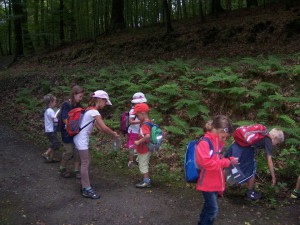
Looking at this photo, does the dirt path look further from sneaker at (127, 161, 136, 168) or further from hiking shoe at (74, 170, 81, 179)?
sneaker at (127, 161, 136, 168)

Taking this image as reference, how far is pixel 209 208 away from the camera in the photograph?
4.21 m

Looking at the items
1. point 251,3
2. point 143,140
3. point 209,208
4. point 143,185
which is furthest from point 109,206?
point 251,3

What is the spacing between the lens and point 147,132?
5.81 meters

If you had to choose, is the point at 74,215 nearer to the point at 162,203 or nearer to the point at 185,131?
the point at 162,203

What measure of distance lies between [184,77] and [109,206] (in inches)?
250

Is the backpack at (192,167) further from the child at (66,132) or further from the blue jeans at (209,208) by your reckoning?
the child at (66,132)

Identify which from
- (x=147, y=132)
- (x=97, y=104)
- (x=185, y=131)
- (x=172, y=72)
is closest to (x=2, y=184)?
(x=97, y=104)

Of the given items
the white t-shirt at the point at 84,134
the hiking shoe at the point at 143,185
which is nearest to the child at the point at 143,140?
the hiking shoe at the point at 143,185

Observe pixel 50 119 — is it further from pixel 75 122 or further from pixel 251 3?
pixel 251 3

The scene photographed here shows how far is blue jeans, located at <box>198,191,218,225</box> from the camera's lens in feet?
13.6

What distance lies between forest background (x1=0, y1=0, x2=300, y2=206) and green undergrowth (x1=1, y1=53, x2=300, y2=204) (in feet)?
0.09

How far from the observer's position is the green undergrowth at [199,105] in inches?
275

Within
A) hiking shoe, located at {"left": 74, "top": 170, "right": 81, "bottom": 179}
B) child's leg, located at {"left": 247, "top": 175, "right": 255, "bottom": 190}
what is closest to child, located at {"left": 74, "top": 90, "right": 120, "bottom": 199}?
hiking shoe, located at {"left": 74, "top": 170, "right": 81, "bottom": 179}

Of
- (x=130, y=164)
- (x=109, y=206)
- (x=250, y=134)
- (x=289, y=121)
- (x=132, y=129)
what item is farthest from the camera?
(x=130, y=164)
